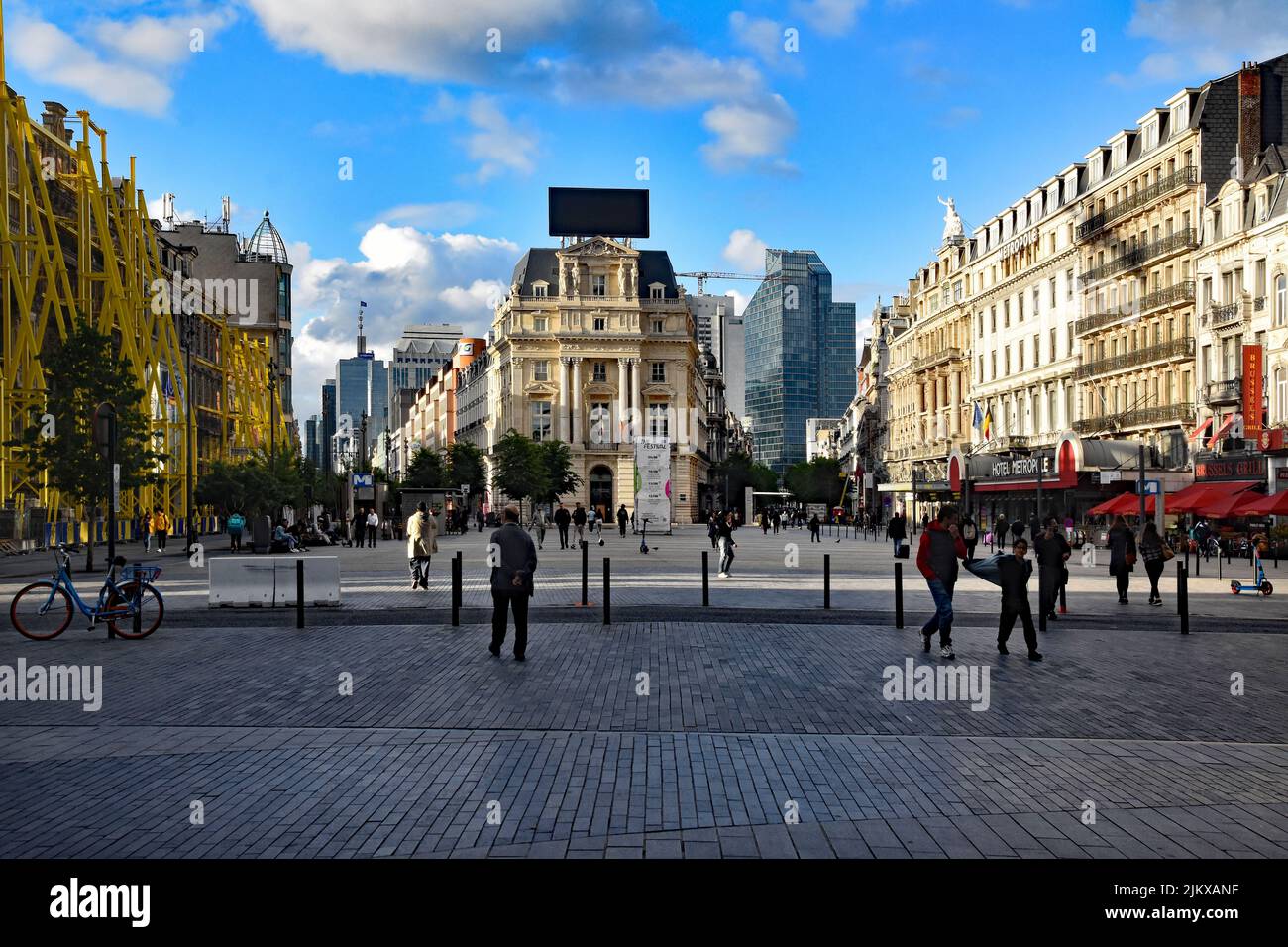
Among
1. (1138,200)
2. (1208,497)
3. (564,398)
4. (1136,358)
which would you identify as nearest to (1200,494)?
(1208,497)

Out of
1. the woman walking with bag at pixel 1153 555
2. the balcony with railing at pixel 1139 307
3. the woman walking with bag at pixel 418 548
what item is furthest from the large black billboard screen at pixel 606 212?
the woman walking with bag at pixel 1153 555

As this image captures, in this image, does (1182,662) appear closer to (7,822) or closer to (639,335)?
(7,822)

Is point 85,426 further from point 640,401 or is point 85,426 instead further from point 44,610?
point 640,401

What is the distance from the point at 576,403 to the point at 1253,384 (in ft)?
231

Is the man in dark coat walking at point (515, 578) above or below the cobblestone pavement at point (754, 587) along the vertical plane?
above

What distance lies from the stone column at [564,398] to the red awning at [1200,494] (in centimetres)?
6828

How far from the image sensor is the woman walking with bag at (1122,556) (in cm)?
2073

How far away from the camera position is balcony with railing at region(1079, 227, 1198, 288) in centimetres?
4781

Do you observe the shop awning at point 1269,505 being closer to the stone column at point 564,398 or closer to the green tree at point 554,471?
the green tree at point 554,471

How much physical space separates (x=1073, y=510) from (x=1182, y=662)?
144 feet

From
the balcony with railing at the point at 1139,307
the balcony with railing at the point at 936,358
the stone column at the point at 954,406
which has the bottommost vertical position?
the stone column at the point at 954,406

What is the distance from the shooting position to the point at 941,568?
13.4 metres

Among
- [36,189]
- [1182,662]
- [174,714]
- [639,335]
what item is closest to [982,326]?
[639,335]

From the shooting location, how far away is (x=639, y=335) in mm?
104625
